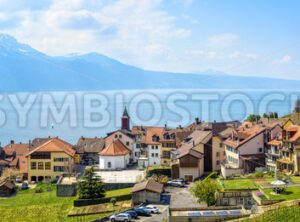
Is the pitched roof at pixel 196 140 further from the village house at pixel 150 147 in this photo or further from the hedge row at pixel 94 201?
the hedge row at pixel 94 201

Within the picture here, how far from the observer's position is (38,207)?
42719mm

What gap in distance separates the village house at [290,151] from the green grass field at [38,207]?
18.6 metres

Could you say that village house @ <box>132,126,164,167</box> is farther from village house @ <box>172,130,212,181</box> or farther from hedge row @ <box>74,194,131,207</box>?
hedge row @ <box>74,194,131,207</box>

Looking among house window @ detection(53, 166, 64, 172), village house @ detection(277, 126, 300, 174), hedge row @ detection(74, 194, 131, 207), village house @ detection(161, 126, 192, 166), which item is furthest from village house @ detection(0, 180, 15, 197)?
village house @ detection(277, 126, 300, 174)

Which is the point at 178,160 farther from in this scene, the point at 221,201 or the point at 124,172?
the point at 221,201

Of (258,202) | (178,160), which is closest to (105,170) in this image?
(178,160)

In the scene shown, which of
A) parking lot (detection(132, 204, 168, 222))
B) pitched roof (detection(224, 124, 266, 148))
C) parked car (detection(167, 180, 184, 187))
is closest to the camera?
parking lot (detection(132, 204, 168, 222))

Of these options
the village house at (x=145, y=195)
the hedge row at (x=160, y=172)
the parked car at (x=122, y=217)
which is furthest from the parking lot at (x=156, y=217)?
the hedge row at (x=160, y=172)

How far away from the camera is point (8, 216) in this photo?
131 ft

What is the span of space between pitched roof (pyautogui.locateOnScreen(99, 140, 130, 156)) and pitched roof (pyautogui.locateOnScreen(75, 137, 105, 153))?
5734mm

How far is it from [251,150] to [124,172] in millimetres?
19732

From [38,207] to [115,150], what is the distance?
1996cm

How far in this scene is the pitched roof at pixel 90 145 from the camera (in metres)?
67.1

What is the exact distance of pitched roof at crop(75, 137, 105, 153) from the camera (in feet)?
220
